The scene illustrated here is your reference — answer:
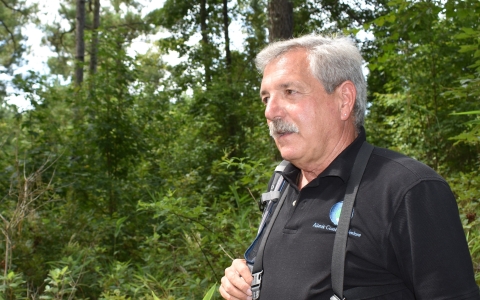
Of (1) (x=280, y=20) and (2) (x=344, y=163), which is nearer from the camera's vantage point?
(2) (x=344, y=163)

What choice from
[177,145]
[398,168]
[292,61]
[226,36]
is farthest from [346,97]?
[226,36]

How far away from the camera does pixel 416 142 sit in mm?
9266

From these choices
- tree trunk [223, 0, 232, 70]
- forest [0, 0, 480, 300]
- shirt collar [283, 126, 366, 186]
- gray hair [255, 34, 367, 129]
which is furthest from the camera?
tree trunk [223, 0, 232, 70]

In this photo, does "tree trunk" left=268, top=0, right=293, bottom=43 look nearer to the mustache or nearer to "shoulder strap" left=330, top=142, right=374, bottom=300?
the mustache

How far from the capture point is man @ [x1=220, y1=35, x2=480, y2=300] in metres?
1.45

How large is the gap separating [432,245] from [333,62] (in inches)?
32.5

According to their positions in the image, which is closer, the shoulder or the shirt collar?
the shoulder

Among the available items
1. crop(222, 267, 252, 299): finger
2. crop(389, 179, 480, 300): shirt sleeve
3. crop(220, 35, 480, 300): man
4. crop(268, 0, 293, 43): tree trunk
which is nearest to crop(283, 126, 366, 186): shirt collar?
crop(220, 35, 480, 300): man

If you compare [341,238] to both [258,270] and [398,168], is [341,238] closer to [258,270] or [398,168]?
[398,168]

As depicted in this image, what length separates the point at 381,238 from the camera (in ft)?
Answer: 4.99

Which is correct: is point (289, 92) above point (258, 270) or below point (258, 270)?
above

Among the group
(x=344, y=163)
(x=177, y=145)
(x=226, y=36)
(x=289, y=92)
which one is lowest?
(x=177, y=145)

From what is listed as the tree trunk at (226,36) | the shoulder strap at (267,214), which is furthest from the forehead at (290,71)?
the tree trunk at (226,36)

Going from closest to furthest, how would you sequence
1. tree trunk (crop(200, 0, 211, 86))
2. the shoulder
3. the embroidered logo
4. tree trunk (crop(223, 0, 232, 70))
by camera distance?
the shoulder, the embroidered logo, tree trunk (crop(200, 0, 211, 86)), tree trunk (crop(223, 0, 232, 70))
